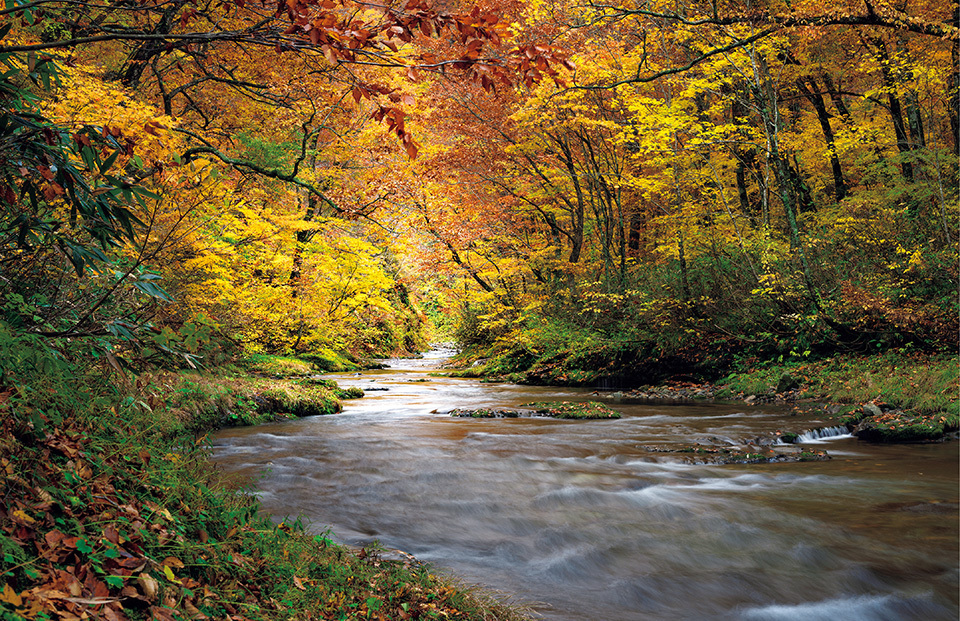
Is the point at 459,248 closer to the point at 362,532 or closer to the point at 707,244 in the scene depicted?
the point at 707,244

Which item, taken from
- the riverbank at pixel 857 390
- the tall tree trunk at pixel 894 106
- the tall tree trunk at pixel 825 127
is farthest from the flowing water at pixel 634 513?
the tall tree trunk at pixel 825 127

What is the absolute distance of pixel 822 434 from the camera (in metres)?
9.61

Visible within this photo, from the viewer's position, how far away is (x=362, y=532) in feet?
18.5

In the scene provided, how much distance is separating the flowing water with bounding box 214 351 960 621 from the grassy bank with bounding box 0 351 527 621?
1228 millimetres

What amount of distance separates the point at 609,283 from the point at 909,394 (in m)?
8.77

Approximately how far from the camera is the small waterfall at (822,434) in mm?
9445

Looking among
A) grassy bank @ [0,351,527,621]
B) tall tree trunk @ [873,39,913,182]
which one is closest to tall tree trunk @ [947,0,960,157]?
tall tree trunk @ [873,39,913,182]

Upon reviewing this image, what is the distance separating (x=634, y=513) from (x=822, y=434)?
4.81 meters

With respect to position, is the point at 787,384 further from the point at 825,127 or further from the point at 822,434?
the point at 825,127

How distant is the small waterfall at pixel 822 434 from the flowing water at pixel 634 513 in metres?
0.10

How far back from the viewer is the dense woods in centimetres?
400

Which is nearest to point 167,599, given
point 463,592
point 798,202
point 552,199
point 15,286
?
point 463,592

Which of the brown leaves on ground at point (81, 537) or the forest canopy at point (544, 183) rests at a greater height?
the forest canopy at point (544, 183)

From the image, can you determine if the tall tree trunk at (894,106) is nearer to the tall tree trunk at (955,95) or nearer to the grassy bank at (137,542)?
the tall tree trunk at (955,95)
